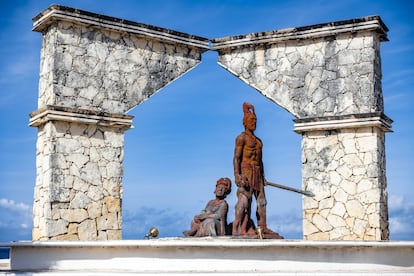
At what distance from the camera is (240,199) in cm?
1192

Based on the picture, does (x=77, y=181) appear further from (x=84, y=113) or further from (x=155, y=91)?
(x=155, y=91)

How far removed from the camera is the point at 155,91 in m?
14.1

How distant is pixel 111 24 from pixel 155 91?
1.52m

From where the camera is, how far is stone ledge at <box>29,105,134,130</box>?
41.6 feet

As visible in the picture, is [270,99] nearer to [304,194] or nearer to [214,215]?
[304,194]

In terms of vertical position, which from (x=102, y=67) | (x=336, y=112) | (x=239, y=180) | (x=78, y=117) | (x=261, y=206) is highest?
(x=102, y=67)

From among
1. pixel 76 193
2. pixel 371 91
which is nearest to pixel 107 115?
pixel 76 193

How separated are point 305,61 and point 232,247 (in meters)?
5.77

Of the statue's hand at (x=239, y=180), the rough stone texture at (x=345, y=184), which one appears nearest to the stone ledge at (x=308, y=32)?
the rough stone texture at (x=345, y=184)

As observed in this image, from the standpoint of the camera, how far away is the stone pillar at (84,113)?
12719 mm

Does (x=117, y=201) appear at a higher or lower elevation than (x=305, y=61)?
lower

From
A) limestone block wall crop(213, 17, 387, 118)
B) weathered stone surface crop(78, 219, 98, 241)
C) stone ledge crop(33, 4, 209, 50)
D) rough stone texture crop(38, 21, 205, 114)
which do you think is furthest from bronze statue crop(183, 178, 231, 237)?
stone ledge crop(33, 4, 209, 50)

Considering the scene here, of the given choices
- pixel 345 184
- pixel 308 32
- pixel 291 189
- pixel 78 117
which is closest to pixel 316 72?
pixel 308 32

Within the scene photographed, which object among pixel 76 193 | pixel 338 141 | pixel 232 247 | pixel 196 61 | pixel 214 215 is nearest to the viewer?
pixel 232 247
